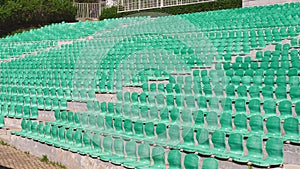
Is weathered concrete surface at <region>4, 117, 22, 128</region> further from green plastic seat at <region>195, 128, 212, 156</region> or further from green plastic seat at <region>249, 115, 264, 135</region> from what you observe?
green plastic seat at <region>249, 115, 264, 135</region>

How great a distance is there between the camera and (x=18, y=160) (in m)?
7.06

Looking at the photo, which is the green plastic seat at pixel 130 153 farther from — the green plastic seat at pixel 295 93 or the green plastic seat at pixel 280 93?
the green plastic seat at pixel 295 93

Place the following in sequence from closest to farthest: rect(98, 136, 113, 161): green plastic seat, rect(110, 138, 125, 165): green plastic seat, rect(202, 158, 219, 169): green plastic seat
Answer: rect(202, 158, 219, 169): green plastic seat < rect(110, 138, 125, 165): green plastic seat < rect(98, 136, 113, 161): green plastic seat

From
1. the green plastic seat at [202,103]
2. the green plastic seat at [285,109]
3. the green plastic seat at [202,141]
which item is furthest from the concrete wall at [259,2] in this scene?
the green plastic seat at [202,141]

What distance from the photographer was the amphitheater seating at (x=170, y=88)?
5520mm

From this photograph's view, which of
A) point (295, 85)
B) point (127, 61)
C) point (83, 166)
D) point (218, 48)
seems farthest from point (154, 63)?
point (83, 166)

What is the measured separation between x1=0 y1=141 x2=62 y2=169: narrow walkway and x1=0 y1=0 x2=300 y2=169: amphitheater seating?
0.41m

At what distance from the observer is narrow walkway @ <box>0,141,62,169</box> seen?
261 inches

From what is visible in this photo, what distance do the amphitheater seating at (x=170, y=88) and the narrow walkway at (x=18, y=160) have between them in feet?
1.34

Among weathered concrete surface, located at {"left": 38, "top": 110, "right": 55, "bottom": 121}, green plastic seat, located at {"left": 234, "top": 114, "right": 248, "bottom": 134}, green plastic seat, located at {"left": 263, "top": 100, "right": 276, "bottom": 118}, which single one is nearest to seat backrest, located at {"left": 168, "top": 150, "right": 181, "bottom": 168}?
green plastic seat, located at {"left": 234, "top": 114, "right": 248, "bottom": 134}

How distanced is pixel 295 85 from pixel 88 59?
845cm

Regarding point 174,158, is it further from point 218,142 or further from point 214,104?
point 214,104

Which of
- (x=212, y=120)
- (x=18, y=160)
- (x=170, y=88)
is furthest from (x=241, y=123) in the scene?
(x=18, y=160)

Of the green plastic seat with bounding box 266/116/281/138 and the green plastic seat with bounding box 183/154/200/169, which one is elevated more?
the green plastic seat with bounding box 266/116/281/138
